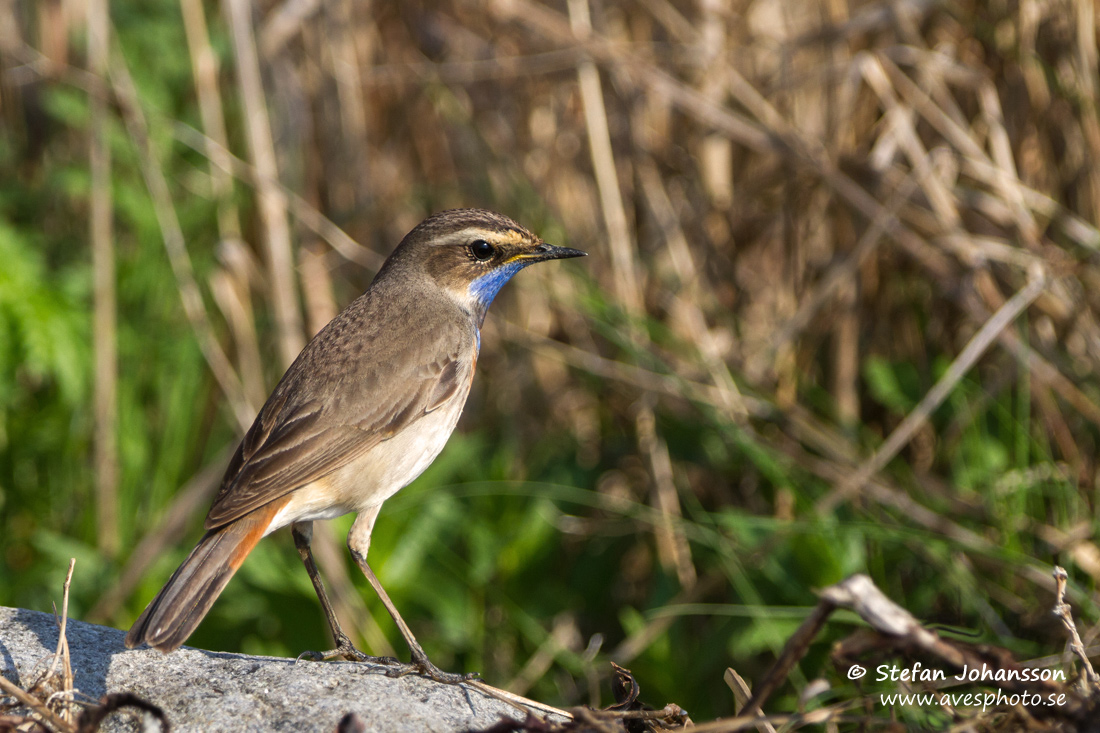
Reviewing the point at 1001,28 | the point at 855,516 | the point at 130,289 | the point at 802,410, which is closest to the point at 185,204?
the point at 130,289

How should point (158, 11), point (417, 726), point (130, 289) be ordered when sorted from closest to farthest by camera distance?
point (417, 726), point (130, 289), point (158, 11)

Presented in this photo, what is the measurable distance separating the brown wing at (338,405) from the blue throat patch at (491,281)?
0.31m

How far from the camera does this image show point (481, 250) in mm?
4770

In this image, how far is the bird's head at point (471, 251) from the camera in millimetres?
4719

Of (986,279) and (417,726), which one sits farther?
(986,279)

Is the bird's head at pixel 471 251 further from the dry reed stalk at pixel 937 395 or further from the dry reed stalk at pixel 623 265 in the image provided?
the dry reed stalk at pixel 937 395

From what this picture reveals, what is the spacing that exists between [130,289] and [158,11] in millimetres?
2147

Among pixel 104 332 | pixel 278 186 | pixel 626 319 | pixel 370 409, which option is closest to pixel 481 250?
pixel 370 409

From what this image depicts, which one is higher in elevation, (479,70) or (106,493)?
(479,70)

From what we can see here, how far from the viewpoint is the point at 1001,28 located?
6195mm

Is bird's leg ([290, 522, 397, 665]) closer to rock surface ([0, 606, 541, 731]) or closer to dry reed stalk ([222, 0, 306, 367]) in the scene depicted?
rock surface ([0, 606, 541, 731])

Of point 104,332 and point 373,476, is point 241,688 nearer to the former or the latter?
point 373,476

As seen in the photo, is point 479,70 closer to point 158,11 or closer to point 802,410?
point 158,11

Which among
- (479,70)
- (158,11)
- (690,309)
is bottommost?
(690,309)
